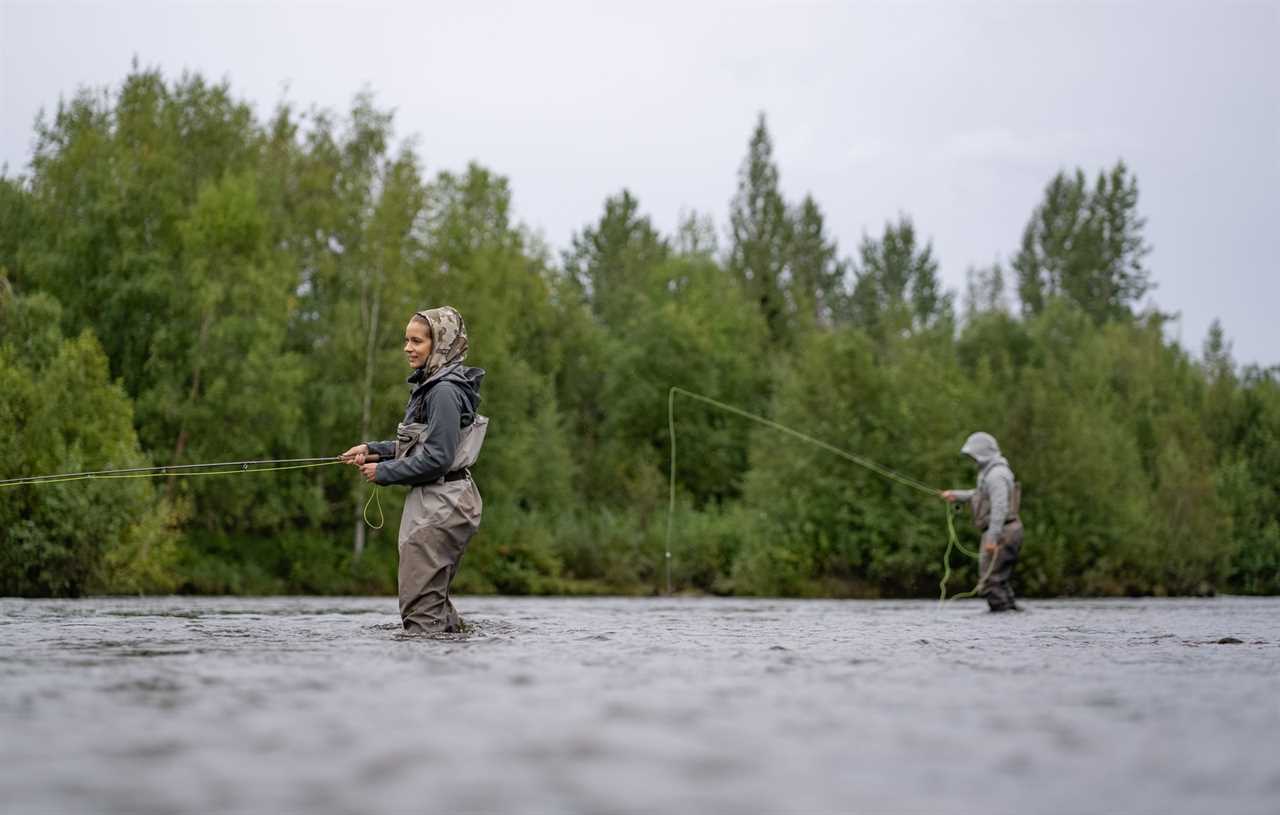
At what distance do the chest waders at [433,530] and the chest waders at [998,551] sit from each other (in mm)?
9824

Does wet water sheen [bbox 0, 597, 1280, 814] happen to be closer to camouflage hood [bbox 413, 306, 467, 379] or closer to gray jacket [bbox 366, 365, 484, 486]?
gray jacket [bbox 366, 365, 484, 486]

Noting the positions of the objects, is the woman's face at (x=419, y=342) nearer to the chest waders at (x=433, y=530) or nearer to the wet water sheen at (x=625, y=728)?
the chest waders at (x=433, y=530)

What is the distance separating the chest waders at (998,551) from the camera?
57.8 feet

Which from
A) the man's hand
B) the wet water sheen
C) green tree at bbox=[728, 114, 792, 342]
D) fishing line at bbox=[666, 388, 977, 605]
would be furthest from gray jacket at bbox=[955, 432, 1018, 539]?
green tree at bbox=[728, 114, 792, 342]

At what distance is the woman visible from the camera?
907cm

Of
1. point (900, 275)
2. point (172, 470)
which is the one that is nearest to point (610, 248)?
point (900, 275)

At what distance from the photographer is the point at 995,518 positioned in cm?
1731

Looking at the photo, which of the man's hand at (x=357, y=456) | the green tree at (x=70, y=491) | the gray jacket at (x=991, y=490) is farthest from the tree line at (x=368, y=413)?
the man's hand at (x=357, y=456)

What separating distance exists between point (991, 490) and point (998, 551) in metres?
0.83

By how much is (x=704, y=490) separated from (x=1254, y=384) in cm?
2138

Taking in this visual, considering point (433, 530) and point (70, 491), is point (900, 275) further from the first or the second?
point (433, 530)

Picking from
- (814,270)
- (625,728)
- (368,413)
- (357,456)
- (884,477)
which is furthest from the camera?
(814,270)

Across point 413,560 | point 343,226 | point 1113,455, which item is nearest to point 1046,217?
point 1113,455

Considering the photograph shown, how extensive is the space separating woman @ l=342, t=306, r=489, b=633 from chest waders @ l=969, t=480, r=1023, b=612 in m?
9.79
